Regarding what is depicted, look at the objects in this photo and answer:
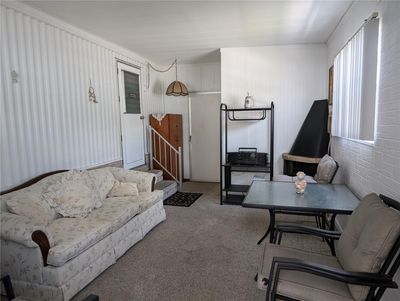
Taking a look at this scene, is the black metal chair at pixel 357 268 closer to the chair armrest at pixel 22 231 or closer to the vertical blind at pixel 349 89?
the vertical blind at pixel 349 89

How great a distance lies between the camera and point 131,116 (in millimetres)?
5078

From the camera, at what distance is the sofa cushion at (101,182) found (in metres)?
3.30

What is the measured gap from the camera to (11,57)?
279cm

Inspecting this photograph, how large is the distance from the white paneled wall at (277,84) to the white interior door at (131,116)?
5.53ft

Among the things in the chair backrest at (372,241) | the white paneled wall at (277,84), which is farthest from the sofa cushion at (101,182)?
the chair backrest at (372,241)

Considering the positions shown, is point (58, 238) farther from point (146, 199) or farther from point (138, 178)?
point (138, 178)

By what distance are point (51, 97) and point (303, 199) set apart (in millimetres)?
3072

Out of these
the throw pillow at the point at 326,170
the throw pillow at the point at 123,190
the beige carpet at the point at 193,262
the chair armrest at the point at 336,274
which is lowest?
the beige carpet at the point at 193,262

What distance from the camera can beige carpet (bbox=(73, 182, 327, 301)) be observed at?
228 cm

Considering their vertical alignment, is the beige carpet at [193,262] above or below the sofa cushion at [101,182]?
below

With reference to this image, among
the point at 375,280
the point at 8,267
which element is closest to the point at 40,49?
the point at 8,267

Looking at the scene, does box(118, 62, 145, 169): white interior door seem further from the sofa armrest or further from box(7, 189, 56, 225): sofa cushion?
box(7, 189, 56, 225): sofa cushion

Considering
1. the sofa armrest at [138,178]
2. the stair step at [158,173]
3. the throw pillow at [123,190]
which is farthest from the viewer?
the stair step at [158,173]

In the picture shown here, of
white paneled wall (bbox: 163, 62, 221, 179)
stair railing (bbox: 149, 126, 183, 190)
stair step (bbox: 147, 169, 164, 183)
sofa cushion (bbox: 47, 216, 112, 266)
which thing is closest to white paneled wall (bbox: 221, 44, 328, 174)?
white paneled wall (bbox: 163, 62, 221, 179)
